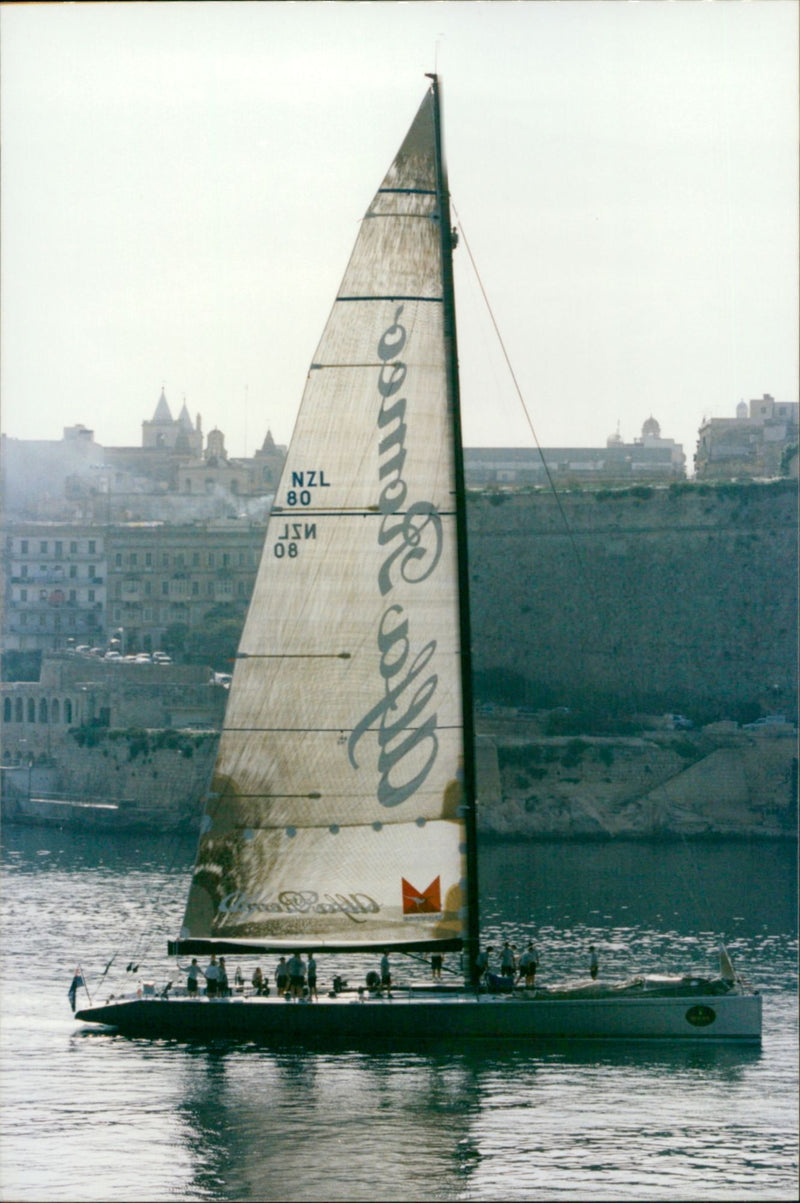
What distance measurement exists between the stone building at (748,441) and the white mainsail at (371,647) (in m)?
49.6

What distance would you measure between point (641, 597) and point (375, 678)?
3602 centimetres

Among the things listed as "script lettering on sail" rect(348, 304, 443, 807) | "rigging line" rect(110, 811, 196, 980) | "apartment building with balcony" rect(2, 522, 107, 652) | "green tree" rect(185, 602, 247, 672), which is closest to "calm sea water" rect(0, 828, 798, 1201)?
"rigging line" rect(110, 811, 196, 980)

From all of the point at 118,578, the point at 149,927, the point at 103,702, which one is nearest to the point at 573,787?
the point at 103,702

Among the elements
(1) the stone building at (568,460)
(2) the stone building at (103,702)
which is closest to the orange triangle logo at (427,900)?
(2) the stone building at (103,702)

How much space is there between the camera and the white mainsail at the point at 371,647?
20938mm

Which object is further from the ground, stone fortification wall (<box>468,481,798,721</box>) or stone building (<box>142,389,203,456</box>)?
stone building (<box>142,389,203,456</box>)

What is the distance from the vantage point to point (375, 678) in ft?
68.8

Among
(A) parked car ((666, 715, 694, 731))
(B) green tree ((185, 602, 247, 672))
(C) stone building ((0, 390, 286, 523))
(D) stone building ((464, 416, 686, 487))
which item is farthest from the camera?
(D) stone building ((464, 416, 686, 487))

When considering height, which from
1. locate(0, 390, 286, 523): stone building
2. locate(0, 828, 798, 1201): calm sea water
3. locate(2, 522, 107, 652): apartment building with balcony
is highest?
locate(0, 390, 286, 523): stone building

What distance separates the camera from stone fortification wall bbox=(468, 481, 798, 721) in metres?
55.2

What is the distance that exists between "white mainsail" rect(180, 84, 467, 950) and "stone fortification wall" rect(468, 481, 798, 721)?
33.5 metres

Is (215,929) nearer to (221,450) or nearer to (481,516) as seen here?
(481,516)

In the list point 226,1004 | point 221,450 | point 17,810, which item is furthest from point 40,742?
point 221,450

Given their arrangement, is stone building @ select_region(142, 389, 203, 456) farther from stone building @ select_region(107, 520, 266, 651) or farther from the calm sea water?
the calm sea water
